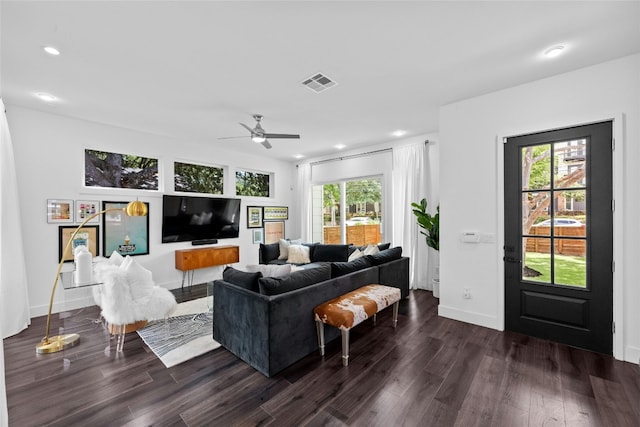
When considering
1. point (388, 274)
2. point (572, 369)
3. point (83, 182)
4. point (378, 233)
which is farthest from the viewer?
point (378, 233)

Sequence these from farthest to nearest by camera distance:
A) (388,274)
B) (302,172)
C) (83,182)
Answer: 1. (302,172)
2. (83,182)
3. (388,274)

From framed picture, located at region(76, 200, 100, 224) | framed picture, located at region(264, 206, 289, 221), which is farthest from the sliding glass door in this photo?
framed picture, located at region(76, 200, 100, 224)

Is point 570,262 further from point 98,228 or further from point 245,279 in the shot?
point 98,228

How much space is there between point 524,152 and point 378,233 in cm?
316

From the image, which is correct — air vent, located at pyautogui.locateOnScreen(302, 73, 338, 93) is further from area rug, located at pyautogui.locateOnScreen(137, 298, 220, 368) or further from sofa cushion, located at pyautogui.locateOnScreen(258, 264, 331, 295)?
area rug, located at pyautogui.locateOnScreen(137, 298, 220, 368)

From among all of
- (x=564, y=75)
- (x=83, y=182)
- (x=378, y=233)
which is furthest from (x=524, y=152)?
(x=83, y=182)

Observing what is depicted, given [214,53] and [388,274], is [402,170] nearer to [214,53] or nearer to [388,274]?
[388,274]

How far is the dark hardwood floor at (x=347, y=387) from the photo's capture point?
1929 millimetres

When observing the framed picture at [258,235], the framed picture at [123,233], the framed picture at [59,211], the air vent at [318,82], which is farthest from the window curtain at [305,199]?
the framed picture at [59,211]

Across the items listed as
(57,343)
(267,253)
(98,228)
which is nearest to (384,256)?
(267,253)

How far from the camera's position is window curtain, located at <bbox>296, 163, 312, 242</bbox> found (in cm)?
704

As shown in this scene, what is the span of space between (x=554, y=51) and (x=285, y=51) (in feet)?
8.03

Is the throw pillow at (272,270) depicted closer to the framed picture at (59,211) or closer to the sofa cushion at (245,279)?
the sofa cushion at (245,279)

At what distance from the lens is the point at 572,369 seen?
2.46 m
